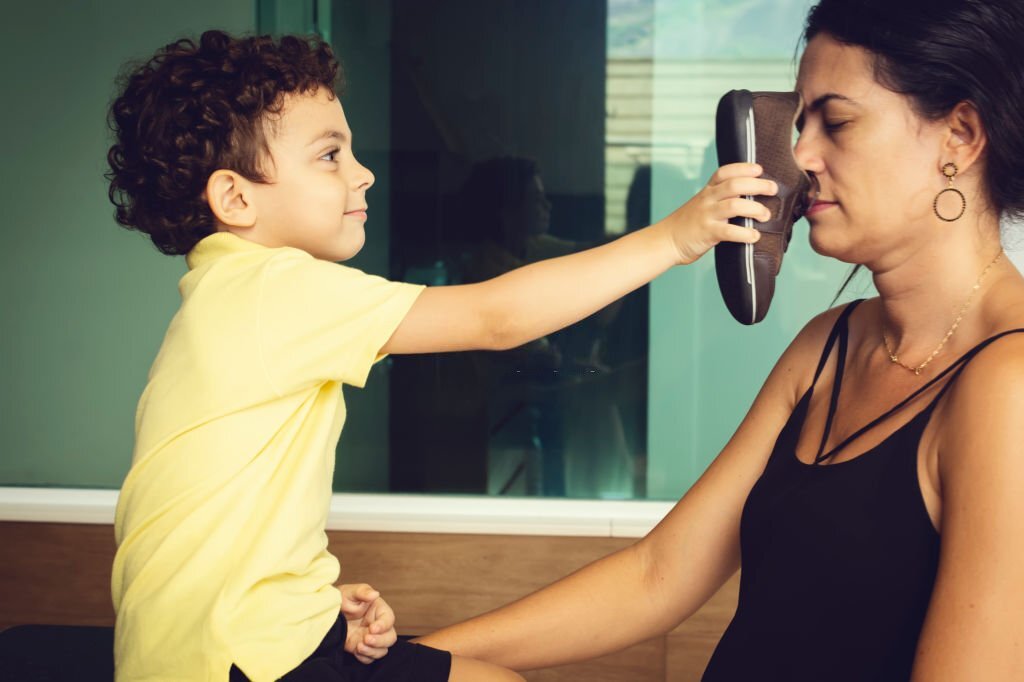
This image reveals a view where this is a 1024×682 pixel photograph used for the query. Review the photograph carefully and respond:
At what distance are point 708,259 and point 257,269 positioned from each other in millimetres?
1707

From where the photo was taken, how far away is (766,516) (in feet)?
3.67

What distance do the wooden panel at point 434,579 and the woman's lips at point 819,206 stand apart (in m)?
1.54

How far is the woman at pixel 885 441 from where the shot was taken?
90 centimetres

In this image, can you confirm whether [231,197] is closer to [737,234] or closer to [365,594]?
[365,594]

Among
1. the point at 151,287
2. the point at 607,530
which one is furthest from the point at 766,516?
the point at 151,287

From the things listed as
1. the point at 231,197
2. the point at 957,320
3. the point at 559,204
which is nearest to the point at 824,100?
the point at 957,320

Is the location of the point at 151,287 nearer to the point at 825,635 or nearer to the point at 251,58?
the point at 251,58

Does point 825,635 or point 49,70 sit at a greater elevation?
point 49,70

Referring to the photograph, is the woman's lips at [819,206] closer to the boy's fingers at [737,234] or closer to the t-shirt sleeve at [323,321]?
the boy's fingers at [737,234]

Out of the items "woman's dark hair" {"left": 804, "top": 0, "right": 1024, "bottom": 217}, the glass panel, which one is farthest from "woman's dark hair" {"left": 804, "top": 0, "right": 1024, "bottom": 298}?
the glass panel

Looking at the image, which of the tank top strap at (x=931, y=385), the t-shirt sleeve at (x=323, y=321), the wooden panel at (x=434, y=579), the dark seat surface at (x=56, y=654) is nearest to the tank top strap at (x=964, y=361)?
the tank top strap at (x=931, y=385)

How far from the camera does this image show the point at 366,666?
1.13 m

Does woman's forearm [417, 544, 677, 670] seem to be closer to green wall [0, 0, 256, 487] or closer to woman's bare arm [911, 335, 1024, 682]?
woman's bare arm [911, 335, 1024, 682]

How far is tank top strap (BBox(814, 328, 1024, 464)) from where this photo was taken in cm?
97
